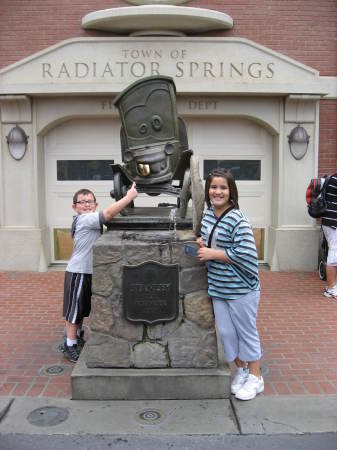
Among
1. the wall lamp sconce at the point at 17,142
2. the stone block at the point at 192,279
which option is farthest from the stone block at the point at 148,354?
the wall lamp sconce at the point at 17,142

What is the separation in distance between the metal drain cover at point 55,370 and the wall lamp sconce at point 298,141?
17.2ft

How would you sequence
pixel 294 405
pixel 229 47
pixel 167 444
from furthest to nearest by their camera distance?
pixel 229 47 → pixel 294 405 → pixel 167 444

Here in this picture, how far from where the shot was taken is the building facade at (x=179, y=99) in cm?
741

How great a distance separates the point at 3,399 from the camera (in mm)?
3475

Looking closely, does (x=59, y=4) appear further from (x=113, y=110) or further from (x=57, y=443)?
(x=57, y=443)

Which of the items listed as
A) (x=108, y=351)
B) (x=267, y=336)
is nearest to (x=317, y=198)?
(x=267, y=336)

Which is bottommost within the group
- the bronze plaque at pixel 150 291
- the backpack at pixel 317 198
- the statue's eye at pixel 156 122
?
the bronze plaque at pixel 150 291

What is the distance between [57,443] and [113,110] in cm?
575

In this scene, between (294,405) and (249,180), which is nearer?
(294,405)

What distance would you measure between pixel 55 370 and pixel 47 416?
0.79 metres

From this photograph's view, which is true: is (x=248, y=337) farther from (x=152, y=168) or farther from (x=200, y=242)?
(x=152, y=168)

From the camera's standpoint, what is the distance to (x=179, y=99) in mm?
7746

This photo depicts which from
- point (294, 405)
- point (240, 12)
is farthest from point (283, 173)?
point (294, 405)

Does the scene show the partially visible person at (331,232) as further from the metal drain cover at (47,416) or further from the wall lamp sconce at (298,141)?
the metal drain cover at (47,416)
